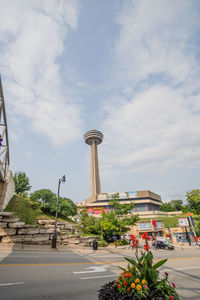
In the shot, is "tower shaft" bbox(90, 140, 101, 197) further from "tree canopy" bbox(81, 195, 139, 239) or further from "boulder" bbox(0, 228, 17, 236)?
"boulder" bbox(0, 228, 17, 236)

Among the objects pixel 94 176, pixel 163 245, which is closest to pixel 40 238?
pixel 163 245

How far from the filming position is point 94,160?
402ft

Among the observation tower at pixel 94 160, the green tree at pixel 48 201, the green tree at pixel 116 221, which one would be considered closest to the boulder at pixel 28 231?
the green tree at pixel 116 221

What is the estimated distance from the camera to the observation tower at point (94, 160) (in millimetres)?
109637

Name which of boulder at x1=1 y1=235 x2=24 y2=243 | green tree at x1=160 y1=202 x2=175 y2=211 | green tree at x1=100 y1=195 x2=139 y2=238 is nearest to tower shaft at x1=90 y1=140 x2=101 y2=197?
green tree at x1=160 y1=202 x2=175 y2=211

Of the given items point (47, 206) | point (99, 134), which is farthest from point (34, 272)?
point (99, 134)

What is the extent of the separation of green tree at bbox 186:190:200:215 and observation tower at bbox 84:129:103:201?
177 feet

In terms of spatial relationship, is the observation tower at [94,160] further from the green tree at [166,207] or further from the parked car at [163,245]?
the parked car at [163,245]

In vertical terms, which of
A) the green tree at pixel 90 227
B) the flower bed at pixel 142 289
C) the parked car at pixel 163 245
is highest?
the green tree at pixel 90 227

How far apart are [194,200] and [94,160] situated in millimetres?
69309

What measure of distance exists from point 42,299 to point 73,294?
1.18 meters

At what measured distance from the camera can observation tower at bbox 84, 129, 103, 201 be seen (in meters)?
110

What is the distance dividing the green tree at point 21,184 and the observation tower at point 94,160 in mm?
59233

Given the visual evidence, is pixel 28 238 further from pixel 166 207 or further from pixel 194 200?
pixel 166 207
